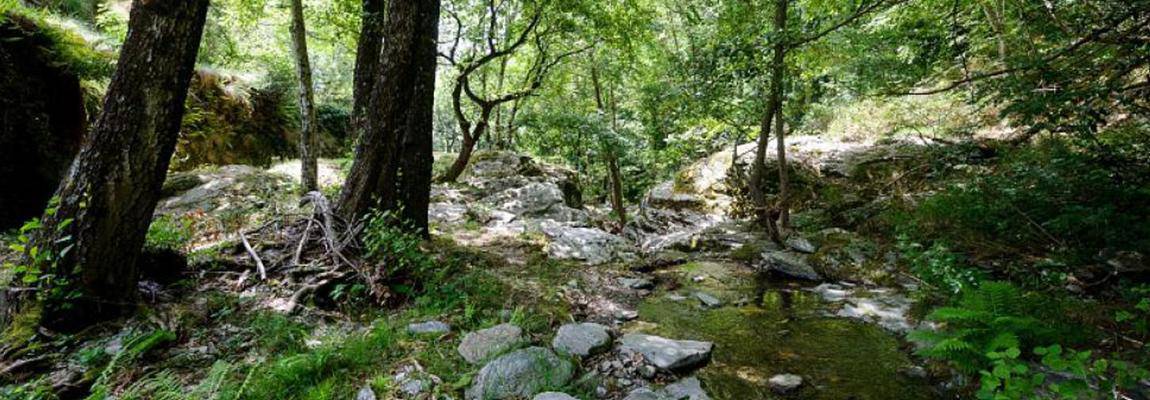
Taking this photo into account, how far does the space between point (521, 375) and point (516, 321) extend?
35.8 inches

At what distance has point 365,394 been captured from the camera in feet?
9.00

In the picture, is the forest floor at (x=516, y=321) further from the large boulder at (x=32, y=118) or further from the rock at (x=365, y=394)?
the large boulder at (x=32, y=118)

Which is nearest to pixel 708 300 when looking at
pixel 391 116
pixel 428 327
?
pixel 428 327

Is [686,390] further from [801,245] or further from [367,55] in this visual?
[367,55]

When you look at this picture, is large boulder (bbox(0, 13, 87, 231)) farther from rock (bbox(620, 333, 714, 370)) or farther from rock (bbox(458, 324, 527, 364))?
rock (bbox(620, 333, 714, 370))

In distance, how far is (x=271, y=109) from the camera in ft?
41.3

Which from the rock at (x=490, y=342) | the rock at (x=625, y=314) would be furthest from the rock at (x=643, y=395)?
the rock at (x=625, y=314)

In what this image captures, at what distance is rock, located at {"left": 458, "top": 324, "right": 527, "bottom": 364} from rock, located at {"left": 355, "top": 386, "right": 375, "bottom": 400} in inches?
25.1

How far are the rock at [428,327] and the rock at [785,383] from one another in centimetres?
233

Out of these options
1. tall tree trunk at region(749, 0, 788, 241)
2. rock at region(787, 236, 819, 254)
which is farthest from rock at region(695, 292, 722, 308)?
tall tree trunk at region(749, 0, 788, 241)

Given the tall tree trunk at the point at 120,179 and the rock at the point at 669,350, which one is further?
the rock at the point at 669,350

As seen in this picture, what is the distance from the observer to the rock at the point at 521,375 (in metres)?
2.85

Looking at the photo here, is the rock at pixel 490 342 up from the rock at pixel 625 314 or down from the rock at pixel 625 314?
up

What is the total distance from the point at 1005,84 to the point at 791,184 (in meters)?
7.78
